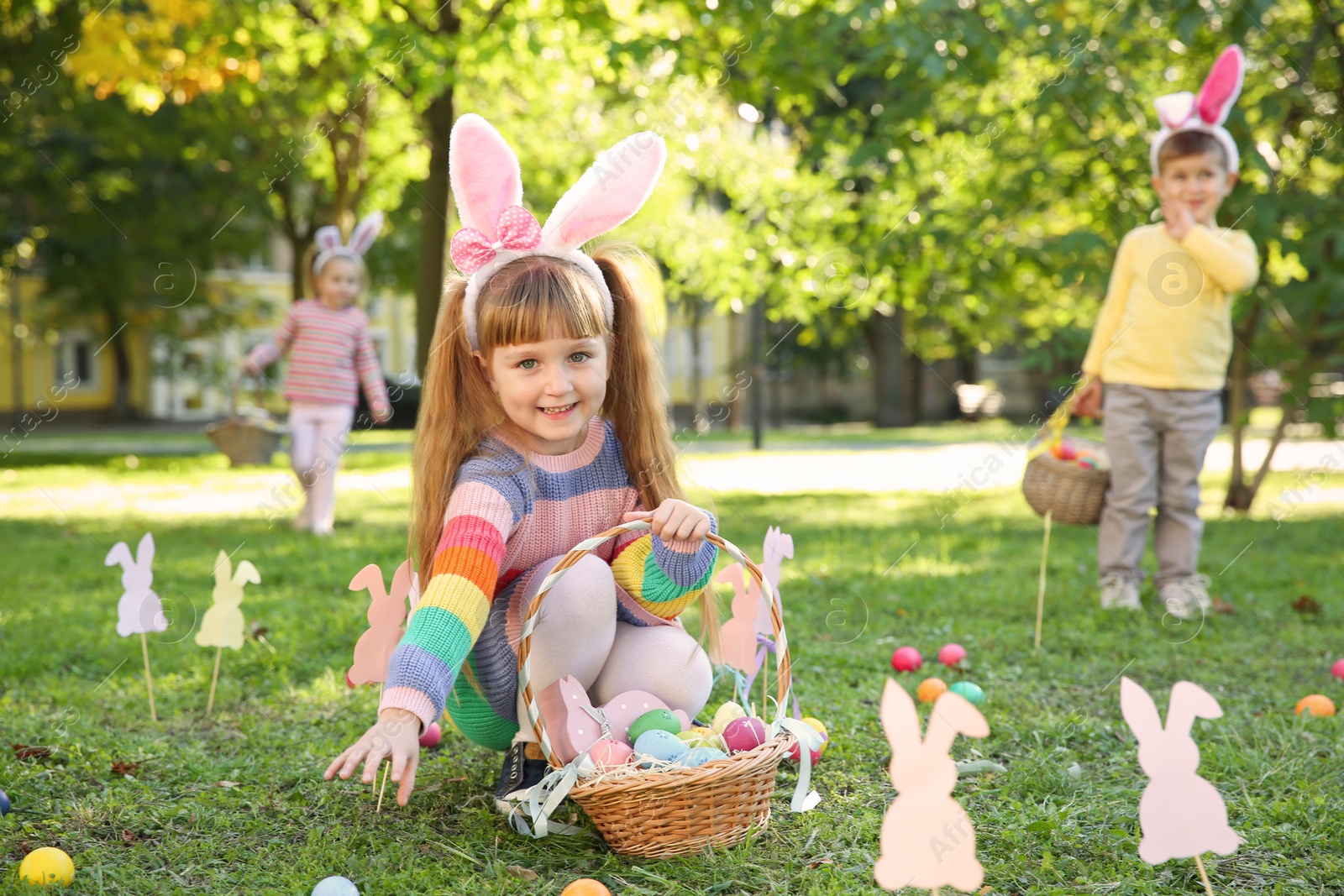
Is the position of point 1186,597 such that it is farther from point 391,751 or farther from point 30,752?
point 30,752

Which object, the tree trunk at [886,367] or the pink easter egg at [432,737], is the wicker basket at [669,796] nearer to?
the pink easter egg at [432,737]

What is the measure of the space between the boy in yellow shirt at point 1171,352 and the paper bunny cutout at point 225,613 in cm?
294

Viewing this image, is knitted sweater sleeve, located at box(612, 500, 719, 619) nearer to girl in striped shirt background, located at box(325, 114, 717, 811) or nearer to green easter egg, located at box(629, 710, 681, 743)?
girl in striped shirt background, located at box(325, 114, 717, 811)

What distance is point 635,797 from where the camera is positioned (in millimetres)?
1969

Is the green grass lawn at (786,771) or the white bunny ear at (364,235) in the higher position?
the white bunny ear at (364,235)

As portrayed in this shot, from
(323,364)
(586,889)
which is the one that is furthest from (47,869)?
(323,364)

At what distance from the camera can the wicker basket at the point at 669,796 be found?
1.96m

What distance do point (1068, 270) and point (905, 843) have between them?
5.30m

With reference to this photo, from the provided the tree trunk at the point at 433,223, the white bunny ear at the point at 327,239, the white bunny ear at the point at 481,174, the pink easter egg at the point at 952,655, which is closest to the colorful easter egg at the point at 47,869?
the white bunny ear at the point at 481,174

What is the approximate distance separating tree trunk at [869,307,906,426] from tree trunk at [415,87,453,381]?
14.4m

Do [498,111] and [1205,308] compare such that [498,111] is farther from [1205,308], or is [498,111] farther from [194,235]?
[1205,308]

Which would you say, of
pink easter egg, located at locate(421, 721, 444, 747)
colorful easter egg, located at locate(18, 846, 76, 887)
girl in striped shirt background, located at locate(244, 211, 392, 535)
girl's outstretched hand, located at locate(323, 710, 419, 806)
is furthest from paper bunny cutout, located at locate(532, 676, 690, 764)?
girl in striped shirt background, located at locate(244, 211, 392, 535)

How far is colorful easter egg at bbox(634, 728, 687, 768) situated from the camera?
209 centimetres

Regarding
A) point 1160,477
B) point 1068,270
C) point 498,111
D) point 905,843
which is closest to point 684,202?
point 498,111
